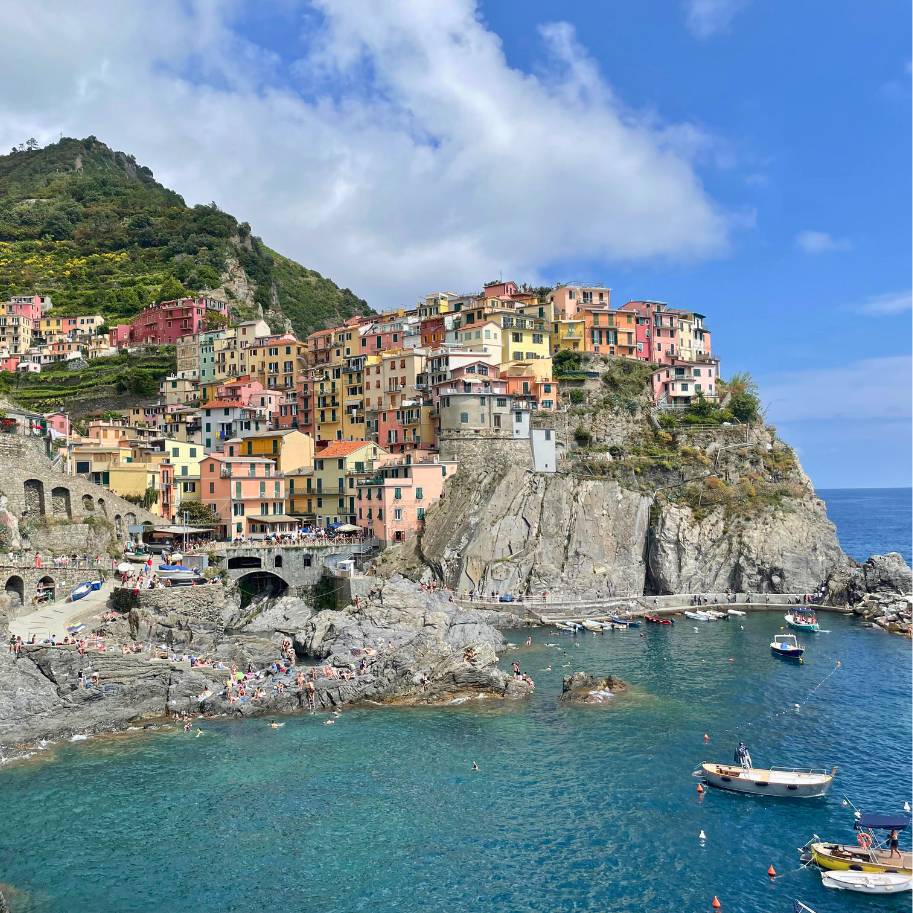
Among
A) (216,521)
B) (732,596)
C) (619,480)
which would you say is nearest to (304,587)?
(216,521)

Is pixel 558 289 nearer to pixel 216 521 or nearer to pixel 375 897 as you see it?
pixel 216 521

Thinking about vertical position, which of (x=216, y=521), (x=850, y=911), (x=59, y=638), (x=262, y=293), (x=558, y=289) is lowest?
(x=850, y=911)

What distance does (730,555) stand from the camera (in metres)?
71.4

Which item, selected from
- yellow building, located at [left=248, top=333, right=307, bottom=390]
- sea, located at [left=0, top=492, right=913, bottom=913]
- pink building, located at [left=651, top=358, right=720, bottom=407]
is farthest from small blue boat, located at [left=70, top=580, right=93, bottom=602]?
pink building, located at [left=651, top=358, right=720, bottom=407]

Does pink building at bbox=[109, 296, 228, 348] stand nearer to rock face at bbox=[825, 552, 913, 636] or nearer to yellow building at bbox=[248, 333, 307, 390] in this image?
yellow building at bbox=[248, 333, 307, 390]

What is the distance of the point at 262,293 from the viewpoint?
136 m

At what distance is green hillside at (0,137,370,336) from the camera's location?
12706 cm

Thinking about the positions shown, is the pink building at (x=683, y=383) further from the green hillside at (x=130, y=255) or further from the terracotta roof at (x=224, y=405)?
the green hillside at (x=130, y=255)

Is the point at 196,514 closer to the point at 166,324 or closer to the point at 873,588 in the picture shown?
the point at 166,324

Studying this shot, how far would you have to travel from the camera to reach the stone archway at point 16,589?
4778 cm

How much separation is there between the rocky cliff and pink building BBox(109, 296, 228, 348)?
175 ft

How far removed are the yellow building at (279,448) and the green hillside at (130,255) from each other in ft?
168

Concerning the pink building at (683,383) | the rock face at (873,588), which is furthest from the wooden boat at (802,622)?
the pink building at (683,383)

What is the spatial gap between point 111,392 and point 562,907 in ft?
279
